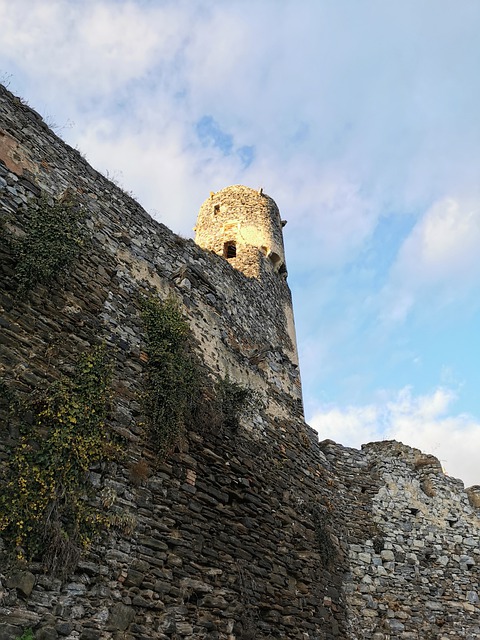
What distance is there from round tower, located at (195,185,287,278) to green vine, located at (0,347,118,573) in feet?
22.3

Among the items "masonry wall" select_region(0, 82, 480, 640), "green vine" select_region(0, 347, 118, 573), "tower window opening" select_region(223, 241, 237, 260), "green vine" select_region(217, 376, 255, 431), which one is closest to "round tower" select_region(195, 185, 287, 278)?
"tower window opening" select_region(223, 241, 237, 260)

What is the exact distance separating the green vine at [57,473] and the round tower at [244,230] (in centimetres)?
681

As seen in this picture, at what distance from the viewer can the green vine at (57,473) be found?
13.6 ft

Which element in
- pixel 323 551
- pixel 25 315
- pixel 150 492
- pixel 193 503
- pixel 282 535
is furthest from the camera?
pixel 323 551

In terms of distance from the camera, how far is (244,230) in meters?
12.8

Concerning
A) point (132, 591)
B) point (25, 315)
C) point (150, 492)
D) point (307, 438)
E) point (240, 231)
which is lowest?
point (132, 591)

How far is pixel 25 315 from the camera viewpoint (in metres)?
5.17

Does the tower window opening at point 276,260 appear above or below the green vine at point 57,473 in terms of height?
above

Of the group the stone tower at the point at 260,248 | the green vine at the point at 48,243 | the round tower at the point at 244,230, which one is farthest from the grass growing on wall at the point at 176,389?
the round tower at the point at 244,230

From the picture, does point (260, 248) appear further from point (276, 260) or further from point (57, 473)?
point (57, 473)

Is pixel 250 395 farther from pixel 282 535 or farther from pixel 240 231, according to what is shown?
pixel 240 231

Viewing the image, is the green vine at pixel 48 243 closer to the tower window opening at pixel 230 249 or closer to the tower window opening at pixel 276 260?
the tower window opening at pixel 230 249

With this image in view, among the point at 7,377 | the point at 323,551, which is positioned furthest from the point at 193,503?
the point at 323,551

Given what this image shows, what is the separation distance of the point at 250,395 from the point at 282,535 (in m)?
2.21
